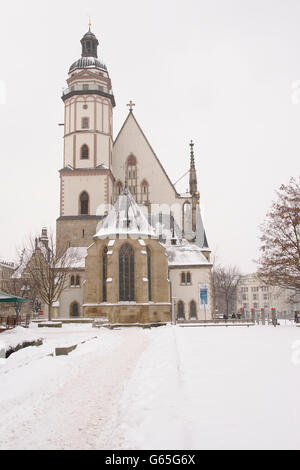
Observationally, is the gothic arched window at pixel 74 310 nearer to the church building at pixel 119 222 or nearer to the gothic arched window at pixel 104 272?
the church building at pixel 119 222

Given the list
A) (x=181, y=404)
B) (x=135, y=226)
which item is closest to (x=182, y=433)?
(x=181, y=404)

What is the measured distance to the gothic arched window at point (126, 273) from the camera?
37.9m

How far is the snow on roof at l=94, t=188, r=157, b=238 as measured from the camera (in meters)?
39.2

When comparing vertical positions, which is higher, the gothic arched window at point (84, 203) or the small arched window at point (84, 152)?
the small arched window at point (84, 152)

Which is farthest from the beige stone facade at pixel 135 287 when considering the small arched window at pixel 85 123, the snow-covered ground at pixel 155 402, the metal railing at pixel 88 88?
the snow-covered ground at pixel 155 402

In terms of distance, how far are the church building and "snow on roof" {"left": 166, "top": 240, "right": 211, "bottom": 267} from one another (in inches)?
4.2

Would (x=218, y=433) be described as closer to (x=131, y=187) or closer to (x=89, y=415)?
(x=89, y=415)

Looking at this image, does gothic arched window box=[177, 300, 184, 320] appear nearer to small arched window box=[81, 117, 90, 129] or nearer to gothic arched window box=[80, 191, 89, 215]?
gothic arched window box=[80, 191, 89, 215]

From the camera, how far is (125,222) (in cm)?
3966

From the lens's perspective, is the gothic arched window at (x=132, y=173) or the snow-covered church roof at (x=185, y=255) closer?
the snow-covered church roof at (x=185, y=255)

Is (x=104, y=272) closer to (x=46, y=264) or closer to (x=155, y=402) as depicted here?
(x=46, y=264)

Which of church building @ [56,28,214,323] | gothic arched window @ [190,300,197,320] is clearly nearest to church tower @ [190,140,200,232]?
church building @ [56,28,214,323]

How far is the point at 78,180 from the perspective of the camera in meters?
47.1

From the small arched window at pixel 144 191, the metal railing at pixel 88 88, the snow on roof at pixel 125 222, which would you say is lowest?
the snow on roof at pixel 125 222
